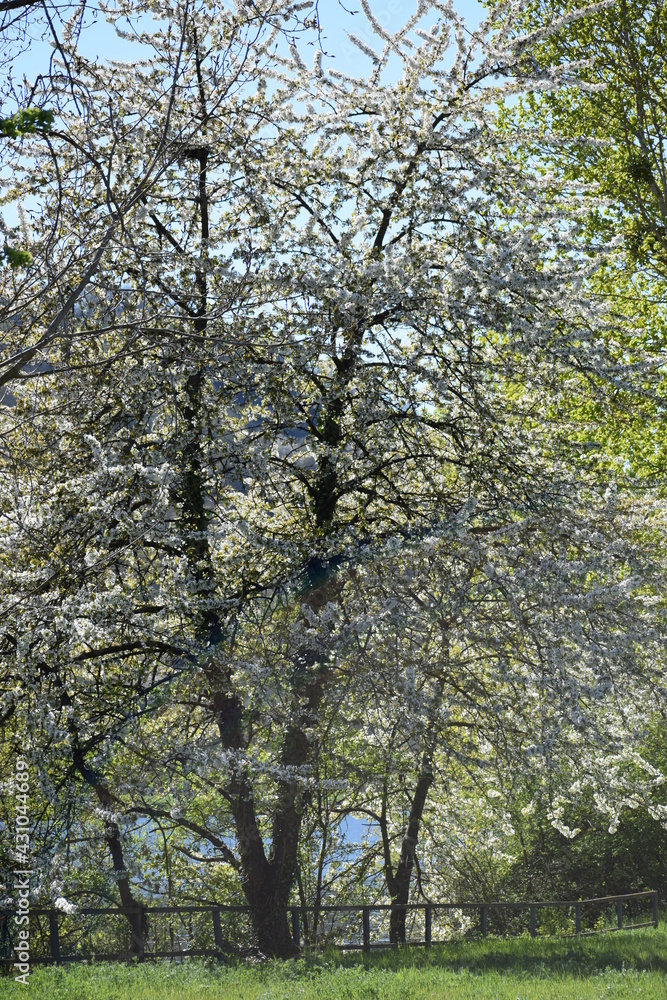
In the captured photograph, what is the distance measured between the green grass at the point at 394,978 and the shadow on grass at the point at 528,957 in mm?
12

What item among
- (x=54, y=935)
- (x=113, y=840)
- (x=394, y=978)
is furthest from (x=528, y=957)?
(x=54, y=935)

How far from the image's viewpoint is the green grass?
8078mm

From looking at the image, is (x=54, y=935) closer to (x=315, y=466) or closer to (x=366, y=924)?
(x=366, y=924)

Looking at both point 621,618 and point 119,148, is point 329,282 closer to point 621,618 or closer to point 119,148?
point 119,148

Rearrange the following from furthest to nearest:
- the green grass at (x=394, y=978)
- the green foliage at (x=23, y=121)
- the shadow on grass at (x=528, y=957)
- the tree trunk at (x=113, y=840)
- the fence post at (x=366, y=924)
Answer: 1. the fence post at (x=366, y=924)
2. the shadow on grass at (x=528, y=957)
3. the tree trunk at (x=113, y=840)
4. the green grass at (x=394, y=978)
5. the green foliage at (x=23, y=121)

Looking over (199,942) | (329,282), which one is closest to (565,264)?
(329,282)

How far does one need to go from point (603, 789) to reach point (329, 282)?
6671 millimetres

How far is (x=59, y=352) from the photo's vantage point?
9734 mm

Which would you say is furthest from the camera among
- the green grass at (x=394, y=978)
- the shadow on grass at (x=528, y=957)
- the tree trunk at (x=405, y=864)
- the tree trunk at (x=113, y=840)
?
the tree trunk at (x=405, y=864)

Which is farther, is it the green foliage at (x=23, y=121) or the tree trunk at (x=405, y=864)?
the tree trunk at (x=405, y=864)

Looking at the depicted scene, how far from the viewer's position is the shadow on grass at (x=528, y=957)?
10.1m

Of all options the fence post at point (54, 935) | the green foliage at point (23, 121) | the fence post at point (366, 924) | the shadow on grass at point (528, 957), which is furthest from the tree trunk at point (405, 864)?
the green foliage at point (23, 121)

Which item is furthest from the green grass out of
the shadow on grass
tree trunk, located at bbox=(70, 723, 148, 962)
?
tree trunk, located at bbox=(70, 723, 148, 962)

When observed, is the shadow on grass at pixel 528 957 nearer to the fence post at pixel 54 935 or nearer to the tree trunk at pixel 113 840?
the tree trunk at pixel 113 840
